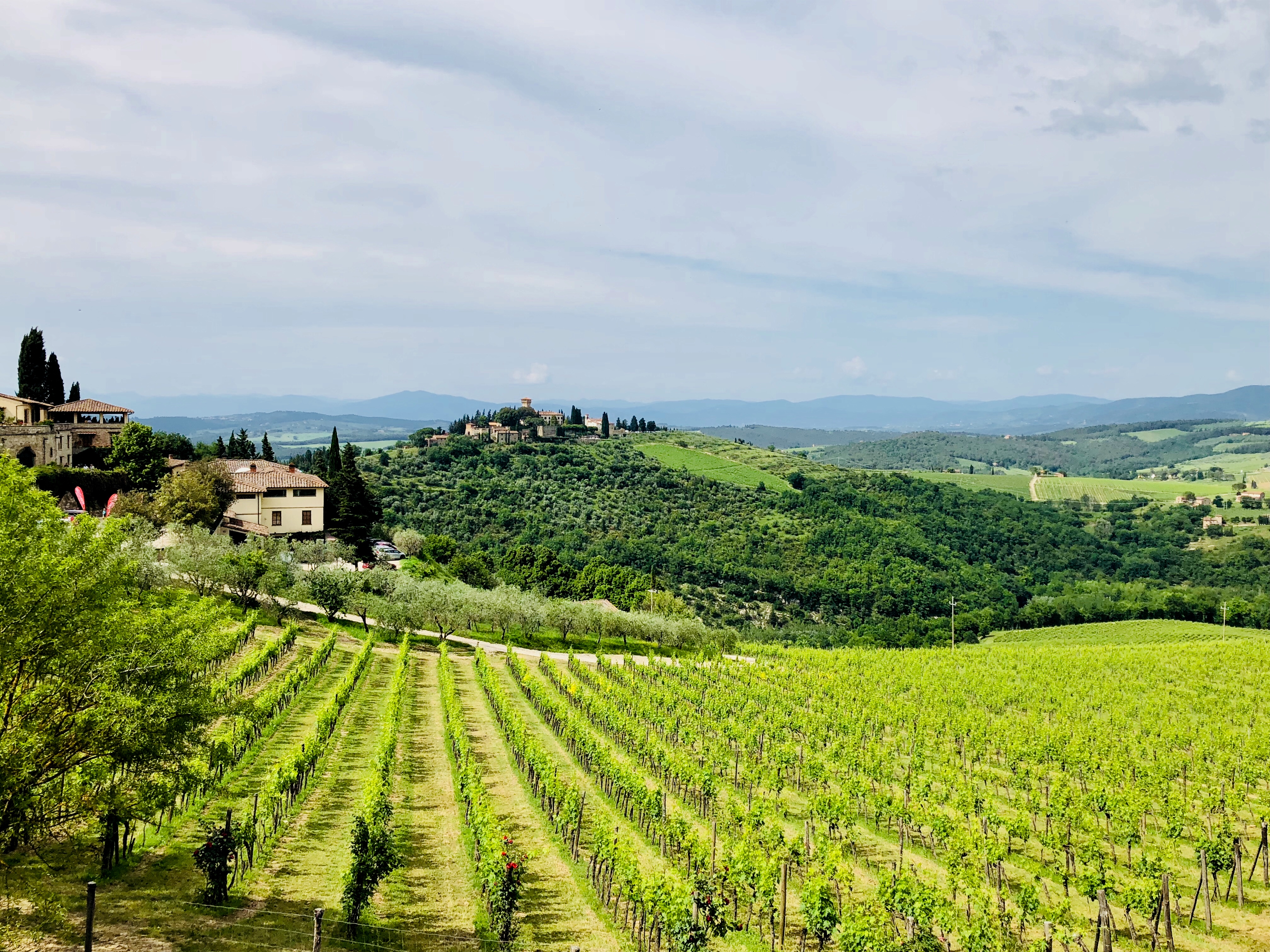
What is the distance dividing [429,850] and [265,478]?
48.9m

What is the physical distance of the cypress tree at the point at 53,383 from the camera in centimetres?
6950

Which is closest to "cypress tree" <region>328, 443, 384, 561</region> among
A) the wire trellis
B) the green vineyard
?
the green vineyard

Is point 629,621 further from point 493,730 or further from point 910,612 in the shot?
point 910,612

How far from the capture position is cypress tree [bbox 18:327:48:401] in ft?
224

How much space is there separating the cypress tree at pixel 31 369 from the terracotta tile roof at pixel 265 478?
15.7 m

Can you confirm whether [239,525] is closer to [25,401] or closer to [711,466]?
[25,401]

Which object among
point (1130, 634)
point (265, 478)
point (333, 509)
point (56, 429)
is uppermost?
point (56, 429)

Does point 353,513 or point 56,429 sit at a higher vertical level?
point 56,429

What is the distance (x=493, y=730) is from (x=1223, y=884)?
23762 mm

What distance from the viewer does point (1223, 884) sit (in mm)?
21562

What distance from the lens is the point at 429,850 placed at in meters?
21.2

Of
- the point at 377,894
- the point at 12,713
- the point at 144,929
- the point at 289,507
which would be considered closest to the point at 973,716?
the point at 377,894

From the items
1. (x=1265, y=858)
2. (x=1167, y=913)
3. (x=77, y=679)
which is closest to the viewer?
(x=77, y=679)

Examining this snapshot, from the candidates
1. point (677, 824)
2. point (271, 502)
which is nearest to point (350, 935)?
point (677, 824)
